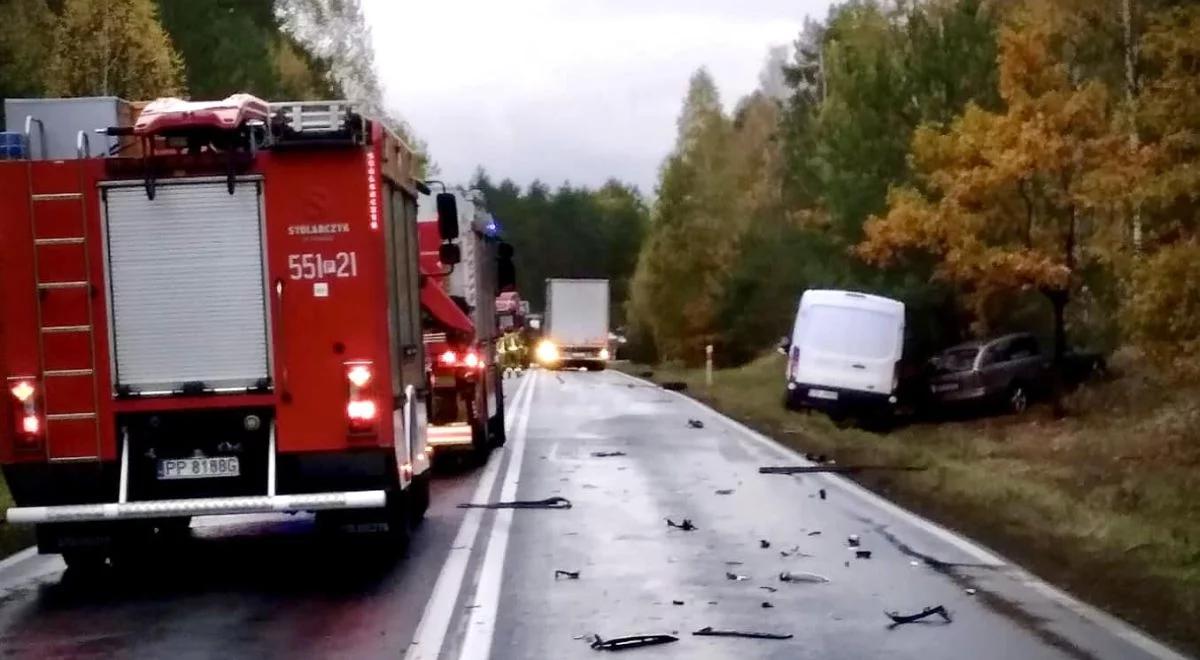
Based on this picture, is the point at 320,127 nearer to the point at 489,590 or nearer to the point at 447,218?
the point at 489,590

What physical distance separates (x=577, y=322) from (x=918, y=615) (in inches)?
2293

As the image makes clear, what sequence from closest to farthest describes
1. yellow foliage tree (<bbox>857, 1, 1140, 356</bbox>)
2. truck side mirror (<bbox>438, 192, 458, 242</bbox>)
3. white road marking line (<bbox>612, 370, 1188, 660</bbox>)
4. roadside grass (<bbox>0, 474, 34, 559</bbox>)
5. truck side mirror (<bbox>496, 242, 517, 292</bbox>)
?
white road marking line (<bbox>612, 370, 1188, 660</bbox>) < roadside grass (<bbox>0, 474, 34, 559</bbox>) < truck side mirror (<bbox>438, 192, 458, 242</bbox>) < truck side mirror (<bbox>496, 242, 517, 292</bbox>) < yellow foliage tree (<bbox>857, 1, 1140, 356</bbox>)

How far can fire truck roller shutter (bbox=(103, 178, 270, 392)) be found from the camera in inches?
454

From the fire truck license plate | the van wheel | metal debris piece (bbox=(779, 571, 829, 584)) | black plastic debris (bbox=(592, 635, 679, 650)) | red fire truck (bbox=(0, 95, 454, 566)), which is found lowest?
the van wheel

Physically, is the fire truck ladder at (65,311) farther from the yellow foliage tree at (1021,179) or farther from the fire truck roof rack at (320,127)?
the yellow foliage tree at (1021,179)

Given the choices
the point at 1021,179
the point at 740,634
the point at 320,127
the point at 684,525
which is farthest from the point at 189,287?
the point at 1021,179

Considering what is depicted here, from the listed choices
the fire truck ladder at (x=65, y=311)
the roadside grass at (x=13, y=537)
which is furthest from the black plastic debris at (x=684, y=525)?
the roadside grass at (x=13, y=537)

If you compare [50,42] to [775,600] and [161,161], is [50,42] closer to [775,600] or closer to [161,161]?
[161,161]

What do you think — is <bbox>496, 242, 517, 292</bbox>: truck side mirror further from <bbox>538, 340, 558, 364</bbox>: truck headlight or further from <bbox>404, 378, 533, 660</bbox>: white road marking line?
<bbox>538, 340, 558, 364</bbox>: truck headlight

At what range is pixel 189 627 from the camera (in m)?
10.1

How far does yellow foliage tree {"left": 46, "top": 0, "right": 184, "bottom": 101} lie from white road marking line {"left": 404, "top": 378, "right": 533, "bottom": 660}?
22.7 m

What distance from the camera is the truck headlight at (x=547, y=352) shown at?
2719 inches

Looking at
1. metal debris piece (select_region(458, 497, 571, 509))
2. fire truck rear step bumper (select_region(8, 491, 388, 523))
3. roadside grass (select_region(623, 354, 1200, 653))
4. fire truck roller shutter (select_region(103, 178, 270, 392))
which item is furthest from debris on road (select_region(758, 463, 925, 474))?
fire truck roller shutter (select_region(103, 178, 270, 392))

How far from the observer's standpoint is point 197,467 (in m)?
11.7
